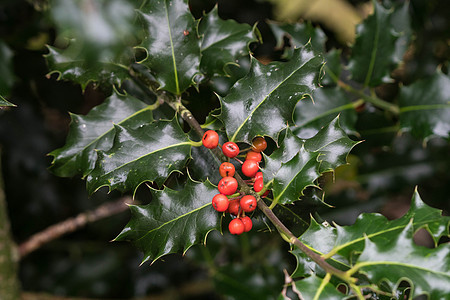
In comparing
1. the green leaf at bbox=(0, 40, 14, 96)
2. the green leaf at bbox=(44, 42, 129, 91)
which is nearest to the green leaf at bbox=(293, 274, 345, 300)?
the green leaf at bbox=(44, 42, 129, 91)

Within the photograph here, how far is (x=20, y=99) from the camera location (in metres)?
1.20

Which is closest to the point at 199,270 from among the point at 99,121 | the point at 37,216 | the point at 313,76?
the point at 37,216

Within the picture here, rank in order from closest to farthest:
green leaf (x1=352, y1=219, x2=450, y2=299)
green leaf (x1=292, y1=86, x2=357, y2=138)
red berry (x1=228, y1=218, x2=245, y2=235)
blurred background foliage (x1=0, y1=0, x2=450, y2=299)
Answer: green leaf (x1=352, y1=219, x2=450, y2=299) → red berry (x1=228, y1=218, x2=245, y2=235) → green leaf (x1=292, y1=86, x2=357, y2=138) → blurred background foliage (x1=0, y1=0, x2=450, y2=299)

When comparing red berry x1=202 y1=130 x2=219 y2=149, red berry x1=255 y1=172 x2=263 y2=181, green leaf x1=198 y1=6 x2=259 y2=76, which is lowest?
red berry x1=255 y1=172 x2=263 y2=181

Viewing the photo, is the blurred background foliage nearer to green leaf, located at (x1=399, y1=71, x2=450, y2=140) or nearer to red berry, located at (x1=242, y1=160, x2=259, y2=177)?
green leaf, located at (x1=399, y1=71, x2=450, y2=140)

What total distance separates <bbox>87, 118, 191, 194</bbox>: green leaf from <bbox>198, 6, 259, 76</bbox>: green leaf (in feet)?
0.58

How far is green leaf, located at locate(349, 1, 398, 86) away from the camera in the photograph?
39.6 inches

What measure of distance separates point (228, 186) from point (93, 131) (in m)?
0.30

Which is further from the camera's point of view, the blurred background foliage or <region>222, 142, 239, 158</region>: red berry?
the blurred background foliage

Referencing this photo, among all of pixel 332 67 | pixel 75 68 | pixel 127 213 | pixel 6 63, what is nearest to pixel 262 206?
pixel 75 68

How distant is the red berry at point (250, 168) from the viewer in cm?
65

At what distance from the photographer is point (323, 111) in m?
0.96

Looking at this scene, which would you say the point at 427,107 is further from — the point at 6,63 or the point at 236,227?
the point at 6,63

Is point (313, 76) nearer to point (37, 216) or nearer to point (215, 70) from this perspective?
point (215, 70)
